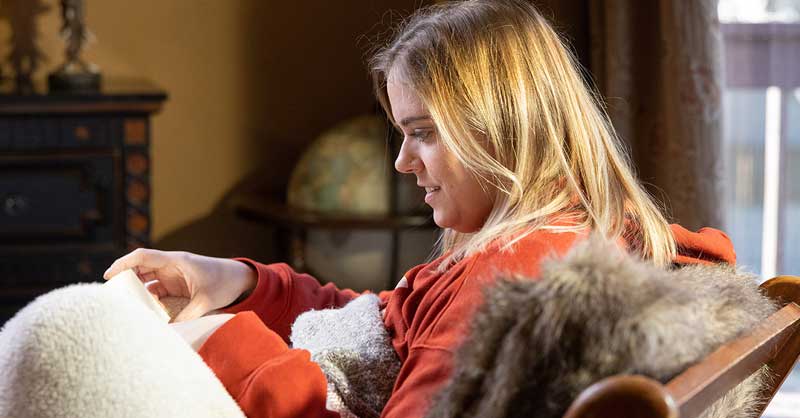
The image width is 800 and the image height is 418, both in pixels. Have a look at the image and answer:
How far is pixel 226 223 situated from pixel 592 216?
8.15ft

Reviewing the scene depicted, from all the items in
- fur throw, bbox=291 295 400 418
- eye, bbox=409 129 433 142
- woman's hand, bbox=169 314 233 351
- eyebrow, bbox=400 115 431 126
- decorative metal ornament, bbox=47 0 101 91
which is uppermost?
decorative metal ornament, bbox=47 0 101 91

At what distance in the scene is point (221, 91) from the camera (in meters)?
3.45

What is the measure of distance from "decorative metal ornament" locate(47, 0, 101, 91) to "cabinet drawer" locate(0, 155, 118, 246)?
26 centimetres

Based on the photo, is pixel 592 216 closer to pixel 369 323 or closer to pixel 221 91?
pixel 369 323

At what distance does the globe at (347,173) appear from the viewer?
9.31ft

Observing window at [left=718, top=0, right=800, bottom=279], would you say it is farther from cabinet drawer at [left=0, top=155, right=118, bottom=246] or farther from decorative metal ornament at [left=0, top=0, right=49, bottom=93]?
decorative metal ornament at [left=0, top=0, right=49, bottom=93]

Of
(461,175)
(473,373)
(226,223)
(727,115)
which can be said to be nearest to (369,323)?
(461,175)

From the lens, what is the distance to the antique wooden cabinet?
2.80m

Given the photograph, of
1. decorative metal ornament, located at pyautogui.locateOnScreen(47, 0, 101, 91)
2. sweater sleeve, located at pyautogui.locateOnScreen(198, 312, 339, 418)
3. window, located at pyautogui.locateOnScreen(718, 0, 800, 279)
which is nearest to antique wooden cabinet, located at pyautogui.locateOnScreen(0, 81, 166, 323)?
decorative metal ornament, located at pyautogui.locateOnScreen(47, 0, 101, 91)

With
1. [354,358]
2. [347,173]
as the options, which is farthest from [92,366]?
[347,173]

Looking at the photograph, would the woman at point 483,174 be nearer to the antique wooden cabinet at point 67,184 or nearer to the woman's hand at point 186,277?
the woman's hand at point 186,277

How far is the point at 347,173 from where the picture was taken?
2861mm

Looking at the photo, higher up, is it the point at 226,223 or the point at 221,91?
the point at 221,91

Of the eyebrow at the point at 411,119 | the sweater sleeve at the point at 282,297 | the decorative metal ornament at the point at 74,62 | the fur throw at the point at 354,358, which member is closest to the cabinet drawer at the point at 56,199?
the decorative metal ornament at the point at 74,62
